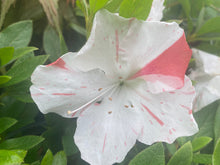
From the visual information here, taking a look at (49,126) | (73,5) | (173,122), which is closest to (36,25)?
(73,5)

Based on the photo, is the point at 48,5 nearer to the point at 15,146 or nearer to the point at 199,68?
the point at 15,146

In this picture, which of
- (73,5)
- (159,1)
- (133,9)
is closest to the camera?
(133,9)

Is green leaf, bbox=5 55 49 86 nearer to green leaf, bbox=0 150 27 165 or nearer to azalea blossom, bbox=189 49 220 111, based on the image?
green leaf, bbox=0 150 27 165

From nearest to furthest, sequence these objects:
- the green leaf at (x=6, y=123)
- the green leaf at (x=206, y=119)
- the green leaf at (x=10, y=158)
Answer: the green leaf at (x=10, y=158)
the green leaf at (x=6, y=123)
the green leaf at (x=206, y=119)

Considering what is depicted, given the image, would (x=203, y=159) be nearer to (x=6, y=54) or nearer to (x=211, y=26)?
(x=211, y=26)

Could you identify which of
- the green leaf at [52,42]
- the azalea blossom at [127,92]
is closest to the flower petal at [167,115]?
the azalea blossom at [127,92]

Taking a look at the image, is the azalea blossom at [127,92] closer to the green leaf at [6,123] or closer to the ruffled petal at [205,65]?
the green leaf at [6,123]

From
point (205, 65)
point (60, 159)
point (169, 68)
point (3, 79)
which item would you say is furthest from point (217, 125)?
Result: point (3, 79)
